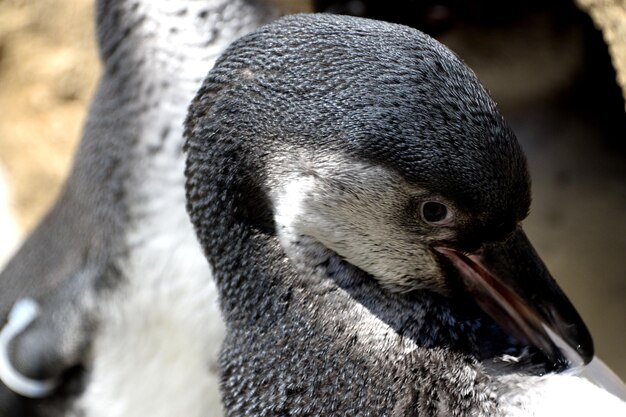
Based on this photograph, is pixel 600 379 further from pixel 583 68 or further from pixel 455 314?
pixel 583 68

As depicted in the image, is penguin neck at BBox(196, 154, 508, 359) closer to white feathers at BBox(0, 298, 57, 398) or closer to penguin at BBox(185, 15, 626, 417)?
penguin at BBox(185, 15, 626, 417)

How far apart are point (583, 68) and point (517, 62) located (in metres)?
0.17

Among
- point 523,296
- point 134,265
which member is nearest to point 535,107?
point 134,265

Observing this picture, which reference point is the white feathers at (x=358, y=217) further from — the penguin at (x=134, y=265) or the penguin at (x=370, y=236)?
the penguin at (x=134, y=265)

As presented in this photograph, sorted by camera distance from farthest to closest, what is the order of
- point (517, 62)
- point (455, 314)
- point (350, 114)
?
1. point (517, 62)
2. point (455, 314)
3. point (350, 114)

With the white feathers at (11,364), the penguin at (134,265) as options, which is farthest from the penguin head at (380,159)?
the white feathers at (11,364)

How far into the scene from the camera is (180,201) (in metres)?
1.62

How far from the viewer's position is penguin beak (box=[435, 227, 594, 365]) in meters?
1.08

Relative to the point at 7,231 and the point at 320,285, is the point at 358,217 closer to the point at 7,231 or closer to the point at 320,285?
the point at 320,285

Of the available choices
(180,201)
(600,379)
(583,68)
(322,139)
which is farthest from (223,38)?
(583,68)

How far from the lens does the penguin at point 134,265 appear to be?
163 cm

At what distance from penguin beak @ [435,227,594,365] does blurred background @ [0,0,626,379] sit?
1130mm

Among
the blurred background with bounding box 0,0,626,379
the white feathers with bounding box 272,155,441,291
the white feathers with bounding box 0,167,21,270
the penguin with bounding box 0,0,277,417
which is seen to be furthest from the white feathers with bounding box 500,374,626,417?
the white feathers with bounding box 0,167,21,270

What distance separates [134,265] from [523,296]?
772 mm
